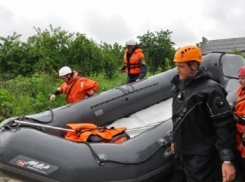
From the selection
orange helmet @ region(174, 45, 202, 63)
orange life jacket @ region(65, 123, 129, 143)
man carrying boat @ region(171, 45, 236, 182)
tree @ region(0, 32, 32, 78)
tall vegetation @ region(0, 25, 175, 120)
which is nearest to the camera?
man carrying boat @ region(171, 45, 236, 182)

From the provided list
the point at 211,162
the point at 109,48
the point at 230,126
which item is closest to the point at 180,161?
the point at 211,162

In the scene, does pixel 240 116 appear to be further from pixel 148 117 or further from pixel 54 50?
pixel 54 50

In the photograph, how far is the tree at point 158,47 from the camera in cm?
913

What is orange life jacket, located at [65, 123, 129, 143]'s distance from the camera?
3059mm

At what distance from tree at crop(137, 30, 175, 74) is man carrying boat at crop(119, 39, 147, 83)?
12.0ft

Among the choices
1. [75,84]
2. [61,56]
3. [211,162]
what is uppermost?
[61,56]

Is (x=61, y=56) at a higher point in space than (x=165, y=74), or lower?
higher

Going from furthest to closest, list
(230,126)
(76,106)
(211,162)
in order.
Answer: (76,106)
(211,162)
(230,126)

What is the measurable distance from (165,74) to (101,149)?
94.0 inches

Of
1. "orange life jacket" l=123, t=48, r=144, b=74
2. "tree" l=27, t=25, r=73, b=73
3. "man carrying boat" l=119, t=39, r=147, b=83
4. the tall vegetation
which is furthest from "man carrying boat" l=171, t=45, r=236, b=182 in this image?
"tree" l=27, t=25, r=73, b=73

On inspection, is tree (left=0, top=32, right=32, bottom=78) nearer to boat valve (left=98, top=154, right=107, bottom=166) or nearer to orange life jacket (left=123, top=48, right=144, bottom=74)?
orange life jacket (left=123, top=48, right=144, bottom=74)

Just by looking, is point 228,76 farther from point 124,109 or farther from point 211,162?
point 211,162

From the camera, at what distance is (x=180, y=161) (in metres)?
2.31

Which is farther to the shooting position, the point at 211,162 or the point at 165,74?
the point at 165,74
